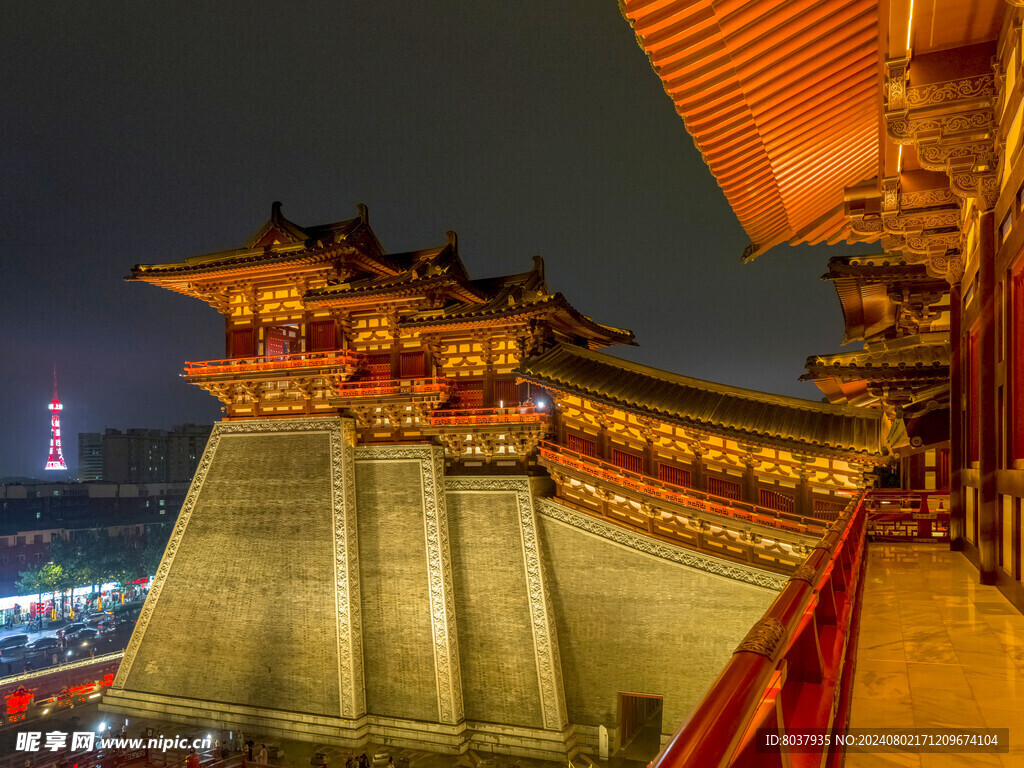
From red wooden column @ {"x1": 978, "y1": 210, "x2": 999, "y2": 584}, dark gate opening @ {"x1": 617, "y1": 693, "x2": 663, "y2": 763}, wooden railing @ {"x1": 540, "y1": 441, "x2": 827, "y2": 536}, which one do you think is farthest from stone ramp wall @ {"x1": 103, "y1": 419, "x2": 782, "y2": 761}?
red wooden column @ {"x1": 978, "y1": 210, "x2": 999, "y2": 584}

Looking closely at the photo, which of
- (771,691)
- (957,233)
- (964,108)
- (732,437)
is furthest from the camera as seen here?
(732,437)

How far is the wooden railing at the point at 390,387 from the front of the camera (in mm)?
13844

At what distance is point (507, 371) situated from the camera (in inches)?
560

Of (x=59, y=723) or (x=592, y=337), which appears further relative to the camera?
(x=592, y=337)

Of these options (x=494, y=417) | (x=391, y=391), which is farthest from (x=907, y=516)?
(x=391, y=391)

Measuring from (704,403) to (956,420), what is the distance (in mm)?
4443

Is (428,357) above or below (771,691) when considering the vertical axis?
above

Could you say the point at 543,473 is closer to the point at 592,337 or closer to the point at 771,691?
the point at 592,337

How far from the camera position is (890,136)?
3906 millimetres

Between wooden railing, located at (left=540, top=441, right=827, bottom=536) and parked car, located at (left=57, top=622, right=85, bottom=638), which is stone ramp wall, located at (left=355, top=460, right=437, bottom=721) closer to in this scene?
wooden railing, located at (left=540, top=441, right=827, bottom=536)

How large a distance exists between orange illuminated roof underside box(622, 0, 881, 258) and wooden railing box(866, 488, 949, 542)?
5.14 meters

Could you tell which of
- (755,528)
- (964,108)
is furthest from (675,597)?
(964,108)

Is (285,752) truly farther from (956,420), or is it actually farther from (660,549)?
(956,420)

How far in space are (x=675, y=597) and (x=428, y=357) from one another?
23.1 feet
